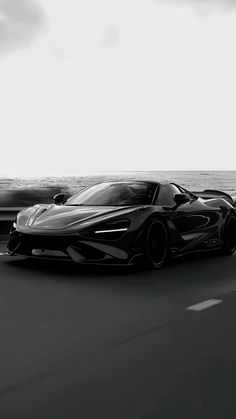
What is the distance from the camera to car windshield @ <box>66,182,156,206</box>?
352 inches

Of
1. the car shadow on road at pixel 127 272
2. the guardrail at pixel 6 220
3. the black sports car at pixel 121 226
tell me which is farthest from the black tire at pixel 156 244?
the guardrail at pixel 6 220

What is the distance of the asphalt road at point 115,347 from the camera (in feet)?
11.2

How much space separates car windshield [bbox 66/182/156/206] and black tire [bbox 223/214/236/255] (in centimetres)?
172

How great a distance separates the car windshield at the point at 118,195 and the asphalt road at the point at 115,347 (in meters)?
1.43

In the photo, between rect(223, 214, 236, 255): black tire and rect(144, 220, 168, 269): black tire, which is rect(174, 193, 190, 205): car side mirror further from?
rect(223, 214, 236, 255): black tire

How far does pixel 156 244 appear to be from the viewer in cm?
855

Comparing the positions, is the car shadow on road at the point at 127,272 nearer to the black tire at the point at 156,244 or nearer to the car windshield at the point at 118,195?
the black tire at the point at 156,244

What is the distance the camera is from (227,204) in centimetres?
1059

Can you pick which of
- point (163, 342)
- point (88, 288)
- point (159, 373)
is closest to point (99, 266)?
point (88, 288)

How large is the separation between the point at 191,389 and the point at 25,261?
548cm

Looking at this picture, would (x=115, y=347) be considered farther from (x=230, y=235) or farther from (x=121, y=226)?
(x=230, y=235)

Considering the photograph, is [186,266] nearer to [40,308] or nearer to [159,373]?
[40,308]

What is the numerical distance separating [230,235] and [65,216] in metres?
3.37

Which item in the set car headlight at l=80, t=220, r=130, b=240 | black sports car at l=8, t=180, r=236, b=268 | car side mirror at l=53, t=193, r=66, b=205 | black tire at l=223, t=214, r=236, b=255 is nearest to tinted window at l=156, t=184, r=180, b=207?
black sports car at l=8, t=180, r=236, b=268
